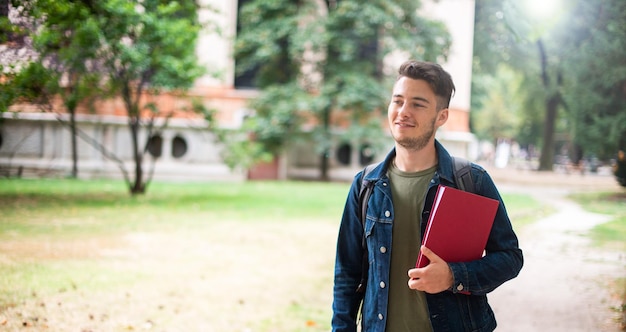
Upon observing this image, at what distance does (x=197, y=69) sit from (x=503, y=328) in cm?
520

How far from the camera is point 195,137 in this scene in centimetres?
980

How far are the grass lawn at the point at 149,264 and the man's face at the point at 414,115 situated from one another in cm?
213

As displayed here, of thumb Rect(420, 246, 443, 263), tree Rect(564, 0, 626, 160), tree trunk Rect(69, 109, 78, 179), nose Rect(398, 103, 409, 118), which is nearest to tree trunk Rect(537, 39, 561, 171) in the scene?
tree Rect(564, 0, 626, 160)

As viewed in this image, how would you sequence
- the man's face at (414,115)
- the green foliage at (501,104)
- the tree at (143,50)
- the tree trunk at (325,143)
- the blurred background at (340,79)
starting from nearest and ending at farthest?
1. the man's face at (414,115)
2. the blurred background at (340,79)
3. the tree at (143,50)
4. the green foliage at (501,104)
5. the tree trunk at (325,143)

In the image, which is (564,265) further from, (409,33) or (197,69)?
(409,33)

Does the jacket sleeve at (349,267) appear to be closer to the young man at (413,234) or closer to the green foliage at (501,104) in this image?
the young man at (413,234)

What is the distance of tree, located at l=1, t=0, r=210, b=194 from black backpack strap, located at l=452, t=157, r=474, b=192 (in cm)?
224

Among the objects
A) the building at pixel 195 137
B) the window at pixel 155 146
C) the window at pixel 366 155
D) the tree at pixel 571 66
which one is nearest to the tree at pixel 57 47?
the building at pixel 195 137

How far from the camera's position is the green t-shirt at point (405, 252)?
1.85 meters

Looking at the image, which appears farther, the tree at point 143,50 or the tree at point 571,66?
the tree at point 143,50

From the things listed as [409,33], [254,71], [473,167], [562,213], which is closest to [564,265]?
[562,213]

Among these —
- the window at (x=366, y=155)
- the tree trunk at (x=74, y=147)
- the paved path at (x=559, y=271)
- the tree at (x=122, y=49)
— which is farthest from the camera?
the window at (x=366, y=155)

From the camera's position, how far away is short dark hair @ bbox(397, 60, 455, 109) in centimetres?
188

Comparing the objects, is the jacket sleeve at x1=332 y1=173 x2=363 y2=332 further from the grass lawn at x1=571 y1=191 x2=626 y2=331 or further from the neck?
the grass lawn at x1=571 y1=191 x2=626 y2=331
